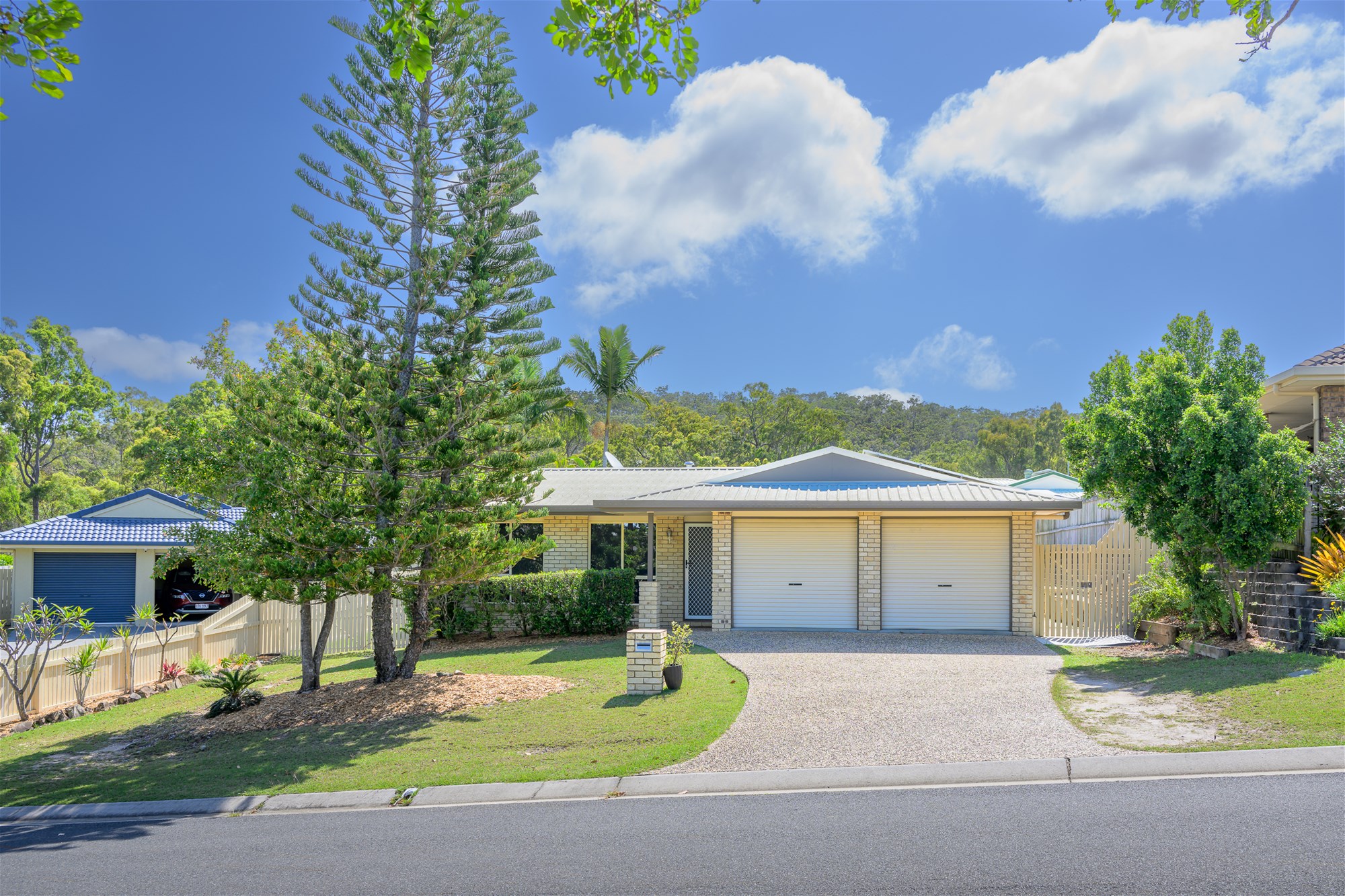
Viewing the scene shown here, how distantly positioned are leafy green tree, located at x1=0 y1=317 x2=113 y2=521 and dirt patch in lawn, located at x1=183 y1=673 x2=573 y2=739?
35218 millimetres

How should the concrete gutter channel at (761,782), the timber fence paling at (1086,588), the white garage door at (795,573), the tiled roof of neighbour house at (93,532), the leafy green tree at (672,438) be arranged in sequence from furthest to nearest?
the leafy green tree at (672,438) < the tiled roof of neighbour house at (93,532) < the white garage door at (795,573) < the timber fence paling at (1086,588) < the concrete gutter channel at (761,782)

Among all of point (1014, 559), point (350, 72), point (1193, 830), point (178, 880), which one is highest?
point (350, 72)

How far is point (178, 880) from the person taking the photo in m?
5.62

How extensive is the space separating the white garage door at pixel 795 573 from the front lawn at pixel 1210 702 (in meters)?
5.30

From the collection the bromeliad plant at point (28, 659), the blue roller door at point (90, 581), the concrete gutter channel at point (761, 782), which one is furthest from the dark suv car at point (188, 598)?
the concrete gutter channel at point (761, 782)

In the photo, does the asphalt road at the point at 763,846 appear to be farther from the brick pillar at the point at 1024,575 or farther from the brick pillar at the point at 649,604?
the brick pillar at the point at 1024,575

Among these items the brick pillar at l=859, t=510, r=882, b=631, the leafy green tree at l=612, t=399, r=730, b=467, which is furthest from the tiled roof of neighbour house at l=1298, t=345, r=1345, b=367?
the leafy green tree at l=612, t=399, r=730, b=467

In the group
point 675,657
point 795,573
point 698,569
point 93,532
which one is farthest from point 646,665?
point 93,532

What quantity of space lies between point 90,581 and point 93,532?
1.55m

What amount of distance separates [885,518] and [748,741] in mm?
8755

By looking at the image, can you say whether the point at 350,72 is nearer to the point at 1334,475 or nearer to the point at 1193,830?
the point at 1193,830

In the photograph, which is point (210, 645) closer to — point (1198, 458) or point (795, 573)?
point (795, 573)

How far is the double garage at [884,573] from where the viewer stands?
16.2 metres

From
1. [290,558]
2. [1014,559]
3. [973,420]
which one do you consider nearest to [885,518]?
[1014,559]
